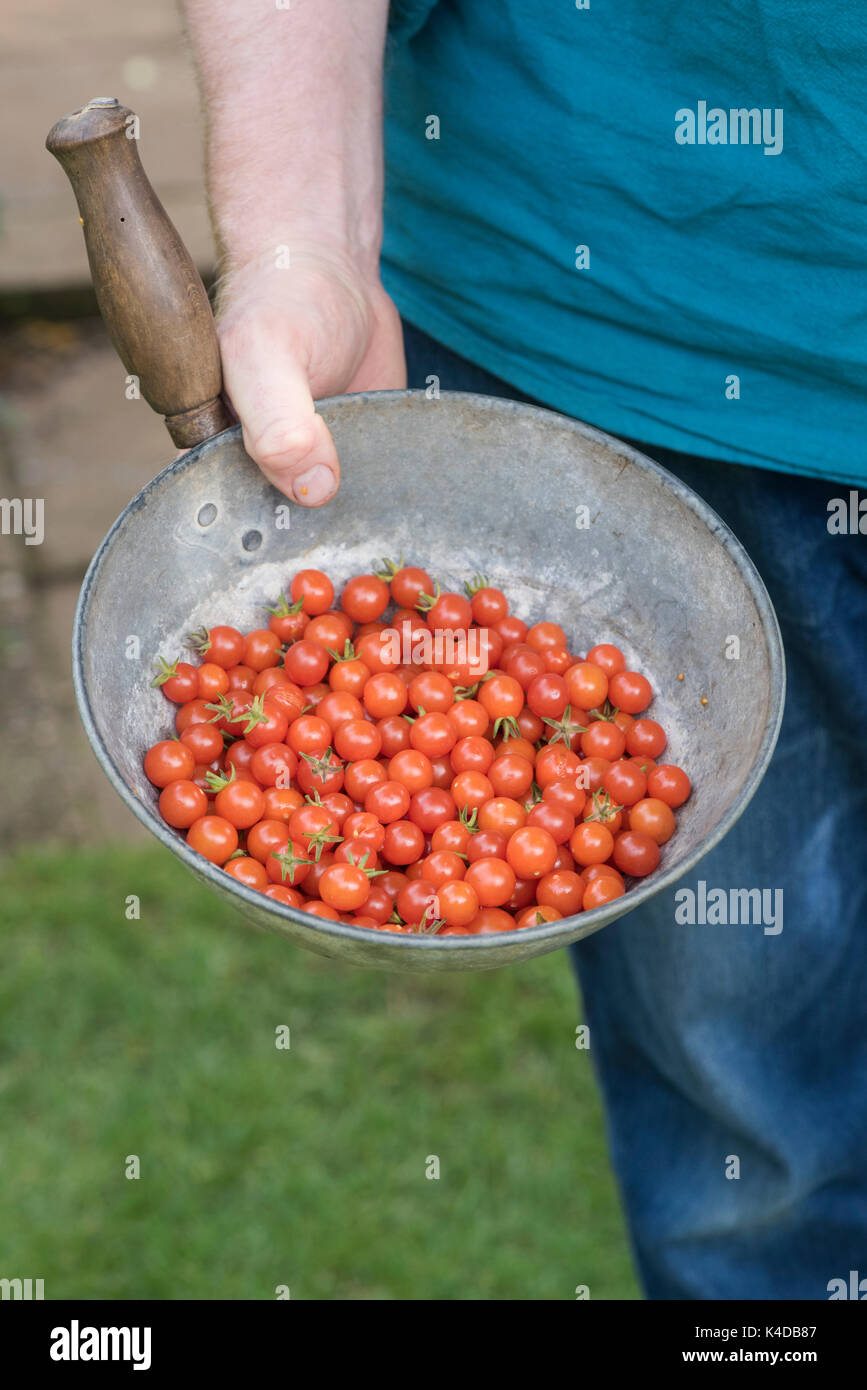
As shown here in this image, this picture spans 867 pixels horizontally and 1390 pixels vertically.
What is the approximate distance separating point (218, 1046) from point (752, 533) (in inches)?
52.6

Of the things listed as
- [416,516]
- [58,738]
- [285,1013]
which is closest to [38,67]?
[58,738]

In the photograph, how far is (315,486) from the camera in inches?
49.0

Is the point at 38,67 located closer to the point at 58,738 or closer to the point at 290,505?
the point at 58,738

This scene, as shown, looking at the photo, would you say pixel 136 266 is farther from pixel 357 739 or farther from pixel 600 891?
pixel 600 891

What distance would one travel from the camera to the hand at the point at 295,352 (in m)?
1.20

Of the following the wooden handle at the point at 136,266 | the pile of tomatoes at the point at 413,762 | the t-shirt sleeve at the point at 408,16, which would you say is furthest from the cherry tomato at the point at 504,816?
the t-shirt sleeve at the point at 408,16

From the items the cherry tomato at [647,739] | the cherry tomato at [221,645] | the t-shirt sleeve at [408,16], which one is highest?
the t-shirt sleeve at [408,16]

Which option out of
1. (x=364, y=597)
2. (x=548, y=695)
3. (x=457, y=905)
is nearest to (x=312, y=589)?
(x=364, y=597)

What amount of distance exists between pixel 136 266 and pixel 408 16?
40 centimetres

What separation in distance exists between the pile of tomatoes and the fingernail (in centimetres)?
12

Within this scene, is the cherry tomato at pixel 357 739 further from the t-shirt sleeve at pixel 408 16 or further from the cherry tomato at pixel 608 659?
the t-shirt sleeve at pixel 408 16

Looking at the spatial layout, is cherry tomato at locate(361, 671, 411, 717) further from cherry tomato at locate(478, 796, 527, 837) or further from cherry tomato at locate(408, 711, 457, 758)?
cherry tomato at locate(478, 796, 527, 837)

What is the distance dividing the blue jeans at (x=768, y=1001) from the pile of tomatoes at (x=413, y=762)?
0.83ft

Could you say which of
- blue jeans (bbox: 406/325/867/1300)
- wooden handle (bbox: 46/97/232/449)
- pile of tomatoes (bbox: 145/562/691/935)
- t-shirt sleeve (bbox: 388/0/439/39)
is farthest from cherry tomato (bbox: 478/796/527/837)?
t-shirt sleeve (bbox: 388/0/439/39)
